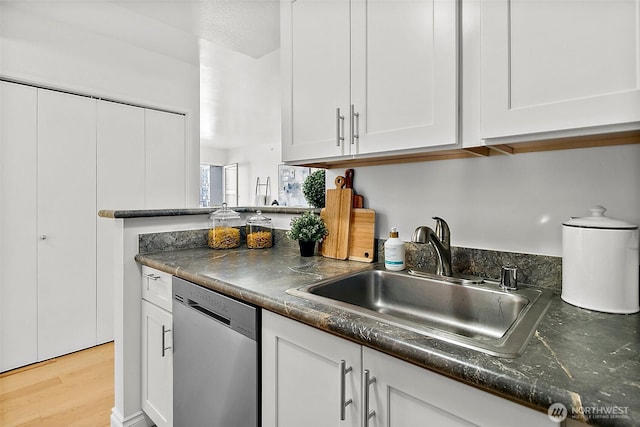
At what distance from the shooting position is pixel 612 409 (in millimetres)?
491

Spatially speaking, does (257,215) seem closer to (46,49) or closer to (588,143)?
(588,143)

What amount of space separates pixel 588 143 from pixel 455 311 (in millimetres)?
673

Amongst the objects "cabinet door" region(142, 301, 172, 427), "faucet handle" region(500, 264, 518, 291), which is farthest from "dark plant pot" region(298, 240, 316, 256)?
"faucet handle" region(500, 264, 518, 291)

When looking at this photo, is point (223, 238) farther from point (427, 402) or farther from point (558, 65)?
point (558, 65)

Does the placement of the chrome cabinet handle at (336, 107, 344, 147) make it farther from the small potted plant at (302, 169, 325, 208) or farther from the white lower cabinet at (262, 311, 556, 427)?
the white lower cabinet at (262, 311, 556, 427)

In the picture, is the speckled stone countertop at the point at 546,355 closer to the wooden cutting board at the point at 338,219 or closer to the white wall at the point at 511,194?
the white wall at the point at 511,194

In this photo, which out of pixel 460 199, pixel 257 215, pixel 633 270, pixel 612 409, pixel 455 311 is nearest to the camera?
pixel 612 409

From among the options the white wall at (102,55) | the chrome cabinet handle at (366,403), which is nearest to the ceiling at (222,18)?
the white wall at (102,55)

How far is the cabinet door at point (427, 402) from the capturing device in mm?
606

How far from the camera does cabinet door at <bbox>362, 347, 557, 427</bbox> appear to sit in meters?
0.61

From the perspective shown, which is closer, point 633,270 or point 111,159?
point 633,270

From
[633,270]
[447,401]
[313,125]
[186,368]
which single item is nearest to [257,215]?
[313,125]

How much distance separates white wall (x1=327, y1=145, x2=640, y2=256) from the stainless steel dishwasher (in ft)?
2.55

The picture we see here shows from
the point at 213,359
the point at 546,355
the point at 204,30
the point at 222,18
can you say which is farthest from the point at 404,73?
the point at 204,30
